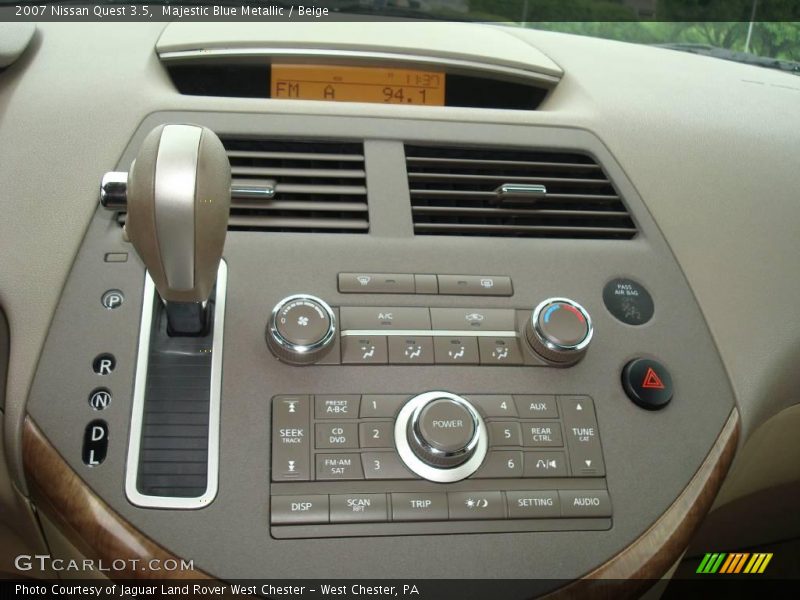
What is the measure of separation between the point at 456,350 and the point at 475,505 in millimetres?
167

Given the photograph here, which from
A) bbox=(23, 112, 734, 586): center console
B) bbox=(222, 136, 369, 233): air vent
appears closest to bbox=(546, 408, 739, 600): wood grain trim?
bbox=(23, 112, 734, 586): center console

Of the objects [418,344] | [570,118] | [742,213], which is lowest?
[418,344]

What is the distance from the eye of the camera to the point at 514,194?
92 cm

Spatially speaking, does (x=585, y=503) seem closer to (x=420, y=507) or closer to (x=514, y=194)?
(x=420, y=507)

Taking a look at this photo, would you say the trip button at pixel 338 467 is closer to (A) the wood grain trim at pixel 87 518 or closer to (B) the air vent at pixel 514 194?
(A) the wood grain trim at pixel 87 518

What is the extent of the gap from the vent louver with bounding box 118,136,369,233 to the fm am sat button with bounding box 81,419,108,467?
25 centimetres

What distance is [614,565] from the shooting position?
2.36ft

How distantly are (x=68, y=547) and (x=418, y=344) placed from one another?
44 cm

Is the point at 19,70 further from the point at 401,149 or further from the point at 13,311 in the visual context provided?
the point at 401,149

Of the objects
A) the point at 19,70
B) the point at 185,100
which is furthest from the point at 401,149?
the point at 19,70

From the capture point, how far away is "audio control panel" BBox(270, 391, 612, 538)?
27.3 inches

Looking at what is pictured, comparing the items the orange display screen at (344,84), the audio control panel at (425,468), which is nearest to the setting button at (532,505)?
the audio control panel at (425,468)

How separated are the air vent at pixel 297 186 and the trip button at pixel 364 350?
5.9 inches

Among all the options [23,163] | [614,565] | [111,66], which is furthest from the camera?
[111,66]
